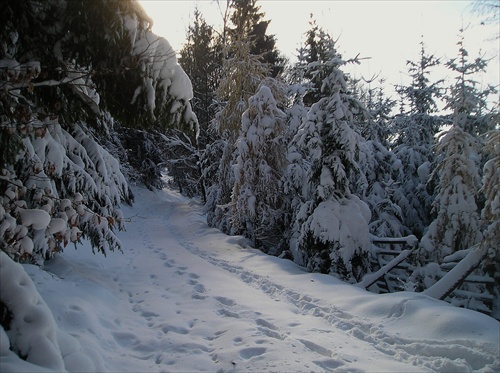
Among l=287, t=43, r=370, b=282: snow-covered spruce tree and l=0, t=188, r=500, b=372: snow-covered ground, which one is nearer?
l=0, t=188, r=500, b=372: snow-covered ground

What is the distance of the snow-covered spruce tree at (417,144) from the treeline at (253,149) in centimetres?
8

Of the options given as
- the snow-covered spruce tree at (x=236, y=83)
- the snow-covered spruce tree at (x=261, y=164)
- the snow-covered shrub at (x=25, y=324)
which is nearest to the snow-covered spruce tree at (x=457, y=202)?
the snow-covered spruce tree at (x=261, y=164)

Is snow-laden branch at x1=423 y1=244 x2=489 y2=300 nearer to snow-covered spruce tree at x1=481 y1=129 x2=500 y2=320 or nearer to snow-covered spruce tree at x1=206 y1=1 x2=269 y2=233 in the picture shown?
snow-covered spruce tree at x1=481 y1=129 x2=500 y2=320

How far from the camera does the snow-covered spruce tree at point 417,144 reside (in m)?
16.8

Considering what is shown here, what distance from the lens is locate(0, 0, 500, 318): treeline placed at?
12.2ft

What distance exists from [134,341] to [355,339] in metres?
3.10

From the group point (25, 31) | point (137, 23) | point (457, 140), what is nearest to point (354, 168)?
point (457, 140)

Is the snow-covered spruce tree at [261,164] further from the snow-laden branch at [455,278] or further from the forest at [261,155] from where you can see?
the snow-laden branch at [455,278]

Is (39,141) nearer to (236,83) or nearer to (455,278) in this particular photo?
(455,278)

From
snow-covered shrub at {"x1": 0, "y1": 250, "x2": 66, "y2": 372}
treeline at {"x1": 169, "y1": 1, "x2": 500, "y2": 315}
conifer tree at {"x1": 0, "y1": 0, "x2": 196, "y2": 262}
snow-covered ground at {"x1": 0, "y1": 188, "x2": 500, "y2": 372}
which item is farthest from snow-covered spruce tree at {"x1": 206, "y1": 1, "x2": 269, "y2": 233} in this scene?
snow-covered shrub at {"x1": 0, "y1": 250, "x2": 66, "y2": 372}

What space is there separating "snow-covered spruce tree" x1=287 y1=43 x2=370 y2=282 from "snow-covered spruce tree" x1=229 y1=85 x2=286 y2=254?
8.87 feet

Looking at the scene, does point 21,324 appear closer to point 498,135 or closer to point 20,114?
point 20,114

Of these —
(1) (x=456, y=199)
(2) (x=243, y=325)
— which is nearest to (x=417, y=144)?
(1) (x=456, y=199)

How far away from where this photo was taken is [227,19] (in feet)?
78.7
